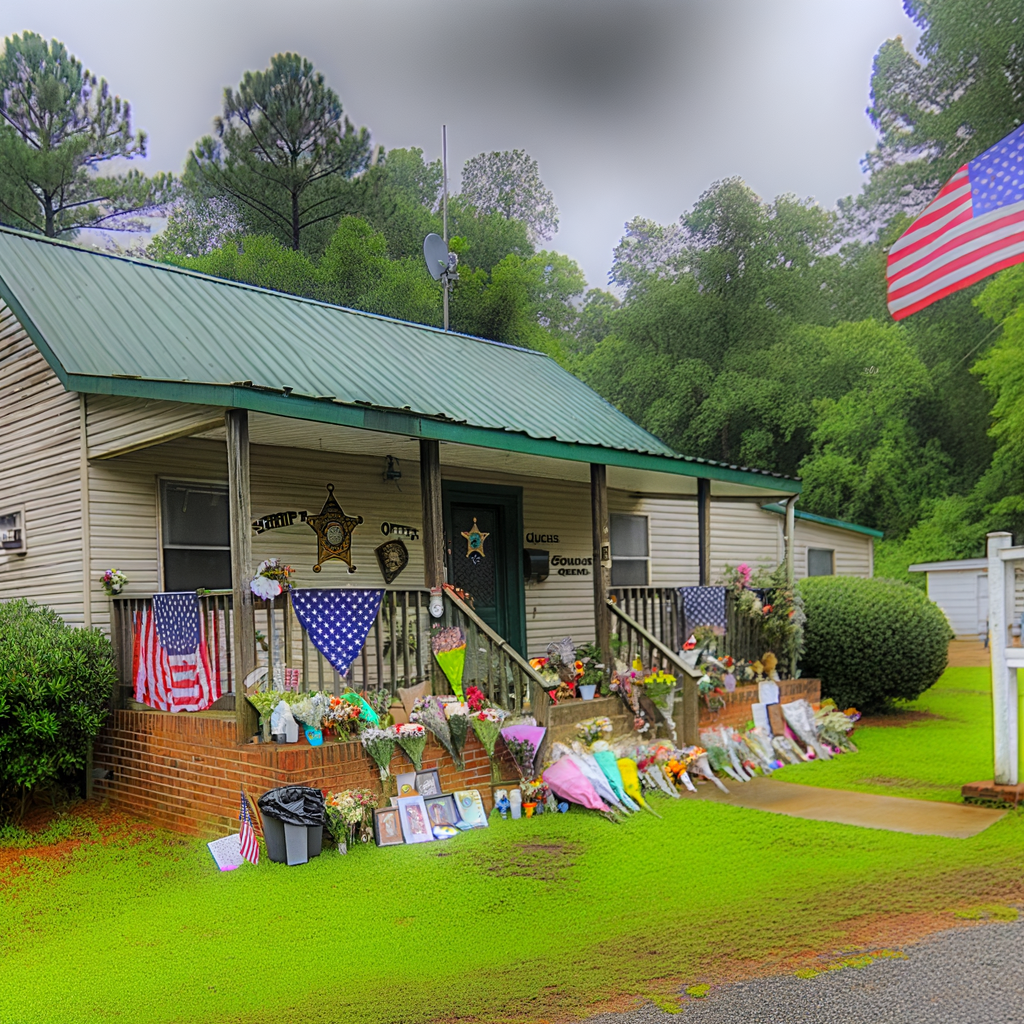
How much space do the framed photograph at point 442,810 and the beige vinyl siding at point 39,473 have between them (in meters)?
3.36

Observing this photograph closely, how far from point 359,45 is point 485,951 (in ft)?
162

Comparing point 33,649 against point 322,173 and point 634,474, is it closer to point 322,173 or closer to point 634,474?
point 634,474

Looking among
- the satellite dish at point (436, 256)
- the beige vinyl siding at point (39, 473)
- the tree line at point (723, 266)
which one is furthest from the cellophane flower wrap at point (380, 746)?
the tree line at point (723, 266)

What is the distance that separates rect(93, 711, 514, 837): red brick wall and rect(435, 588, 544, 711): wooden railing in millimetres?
607

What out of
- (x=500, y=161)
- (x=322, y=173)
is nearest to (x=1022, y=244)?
(x=322, y=173)

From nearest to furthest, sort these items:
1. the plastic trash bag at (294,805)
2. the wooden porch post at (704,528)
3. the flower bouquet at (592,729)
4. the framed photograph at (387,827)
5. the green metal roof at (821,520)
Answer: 1. the plastic trash bag at (294,805)
2. the framed photograph at (387,827)
3. the flower bouquet at (592,729)
4. the wooden porch post at (704,528)
5. the green metal roof at (821,520)

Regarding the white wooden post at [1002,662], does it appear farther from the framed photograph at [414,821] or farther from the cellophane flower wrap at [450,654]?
the framed photograph at [414,821]

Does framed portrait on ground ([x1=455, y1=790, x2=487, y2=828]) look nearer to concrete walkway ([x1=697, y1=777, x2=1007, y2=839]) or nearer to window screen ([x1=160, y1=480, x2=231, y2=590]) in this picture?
concrete walkway ([x1=697, y1=777, x2=1007, y2=839])

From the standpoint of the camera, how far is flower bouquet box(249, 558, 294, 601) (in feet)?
21.4

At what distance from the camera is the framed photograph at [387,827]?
6645 mm

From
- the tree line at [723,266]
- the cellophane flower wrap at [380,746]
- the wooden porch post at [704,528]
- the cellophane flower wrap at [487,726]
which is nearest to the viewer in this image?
the cellophane flower wrap at [380,746]

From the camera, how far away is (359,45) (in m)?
47.2

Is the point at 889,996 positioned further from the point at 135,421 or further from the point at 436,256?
the point at 436,256

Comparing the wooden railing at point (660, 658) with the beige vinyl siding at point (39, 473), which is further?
the wooden railing at point (660, 658)
